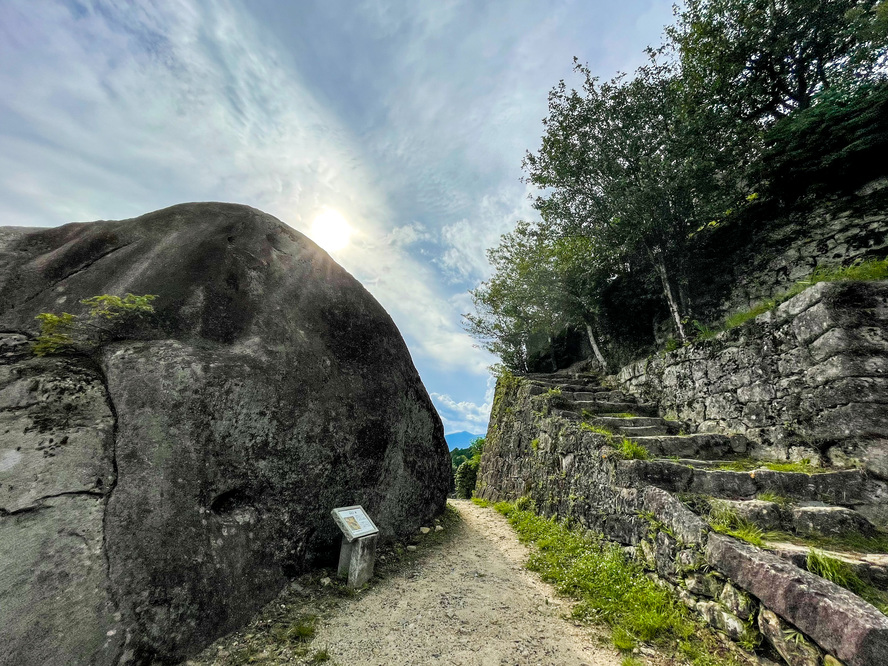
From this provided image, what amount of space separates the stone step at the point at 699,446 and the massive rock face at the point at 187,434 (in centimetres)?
391

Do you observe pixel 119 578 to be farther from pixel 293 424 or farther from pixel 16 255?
pixel 16 255

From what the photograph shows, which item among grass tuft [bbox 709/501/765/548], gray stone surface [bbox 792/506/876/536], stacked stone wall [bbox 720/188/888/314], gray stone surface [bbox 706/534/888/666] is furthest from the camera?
stacked stone wall [bbox 720/188/888/314]

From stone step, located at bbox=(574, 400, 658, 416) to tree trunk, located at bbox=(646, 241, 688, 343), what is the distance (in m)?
1.79

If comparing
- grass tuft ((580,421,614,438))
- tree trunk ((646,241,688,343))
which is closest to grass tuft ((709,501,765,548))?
grass tuft ((580,421,614,438))

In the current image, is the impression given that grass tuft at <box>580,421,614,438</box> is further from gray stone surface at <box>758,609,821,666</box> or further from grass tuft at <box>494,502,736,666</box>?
gray stone surface at <box>758,609,821,666</box>

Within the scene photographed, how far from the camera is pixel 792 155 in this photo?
7.71 meters

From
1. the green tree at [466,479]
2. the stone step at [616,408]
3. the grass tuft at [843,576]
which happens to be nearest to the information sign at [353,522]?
the grass tuft at [843,576]

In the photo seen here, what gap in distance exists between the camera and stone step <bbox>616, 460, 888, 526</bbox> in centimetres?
424

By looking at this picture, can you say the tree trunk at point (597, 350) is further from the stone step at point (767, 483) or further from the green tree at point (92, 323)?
the green tree at point (92, 323)

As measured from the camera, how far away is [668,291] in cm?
922

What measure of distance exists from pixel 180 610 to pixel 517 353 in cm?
1567

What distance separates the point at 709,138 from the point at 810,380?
6833 millimetres

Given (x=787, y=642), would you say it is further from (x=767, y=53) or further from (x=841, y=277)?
(x=767, y=53)

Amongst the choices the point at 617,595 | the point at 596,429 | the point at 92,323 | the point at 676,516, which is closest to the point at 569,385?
the point at 596,429
